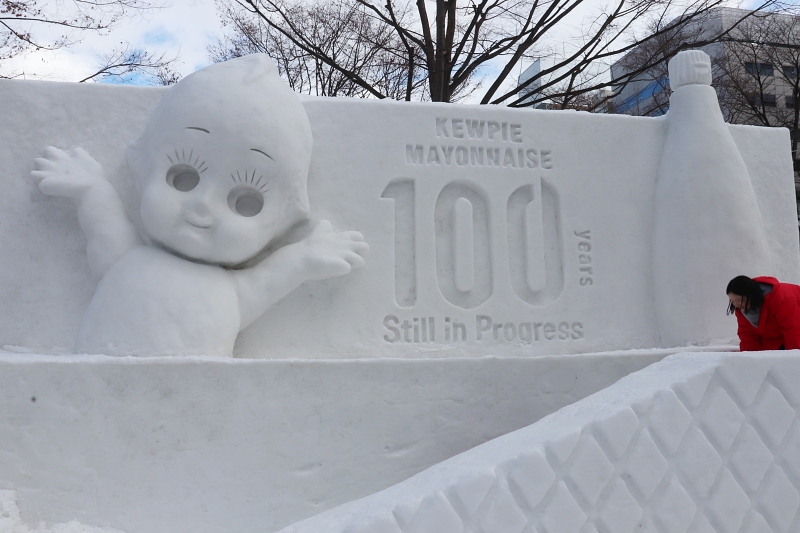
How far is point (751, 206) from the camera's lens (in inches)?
155

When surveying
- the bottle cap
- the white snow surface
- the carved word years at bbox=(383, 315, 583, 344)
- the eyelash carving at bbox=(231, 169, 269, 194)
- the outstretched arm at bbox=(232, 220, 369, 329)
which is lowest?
the white snow surface

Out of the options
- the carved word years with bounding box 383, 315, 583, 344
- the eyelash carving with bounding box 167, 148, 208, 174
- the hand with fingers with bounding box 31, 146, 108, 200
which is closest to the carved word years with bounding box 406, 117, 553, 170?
the carved word years with bounding box 383, 315, 583, 344

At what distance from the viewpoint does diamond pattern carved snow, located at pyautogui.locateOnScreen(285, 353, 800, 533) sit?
1.89m

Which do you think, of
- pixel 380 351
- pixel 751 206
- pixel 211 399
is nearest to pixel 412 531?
pixel 211 399

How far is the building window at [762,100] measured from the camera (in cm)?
1043

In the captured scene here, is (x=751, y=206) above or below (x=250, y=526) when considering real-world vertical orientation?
above

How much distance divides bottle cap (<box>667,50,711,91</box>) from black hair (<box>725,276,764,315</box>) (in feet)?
4.66

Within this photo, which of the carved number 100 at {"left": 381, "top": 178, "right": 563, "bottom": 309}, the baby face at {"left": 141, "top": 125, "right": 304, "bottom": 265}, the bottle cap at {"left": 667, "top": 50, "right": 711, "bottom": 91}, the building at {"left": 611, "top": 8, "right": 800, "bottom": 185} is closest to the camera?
the baby face at {"left": 141, "top": 125, "right": 304, "bottom": 265}

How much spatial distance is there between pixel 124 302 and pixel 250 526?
120 centimetres

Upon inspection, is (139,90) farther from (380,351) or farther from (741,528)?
(741,528)

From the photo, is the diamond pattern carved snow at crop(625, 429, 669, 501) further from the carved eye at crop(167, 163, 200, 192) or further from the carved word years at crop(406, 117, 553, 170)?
the carved eye at crop(167, 163, 200, 192)

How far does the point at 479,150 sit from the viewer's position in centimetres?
388

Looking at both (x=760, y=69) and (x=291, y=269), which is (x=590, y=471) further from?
(x=760, y=69)

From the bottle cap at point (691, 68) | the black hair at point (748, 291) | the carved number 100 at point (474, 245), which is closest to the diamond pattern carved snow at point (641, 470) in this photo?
the black hair at point (748, 291)
